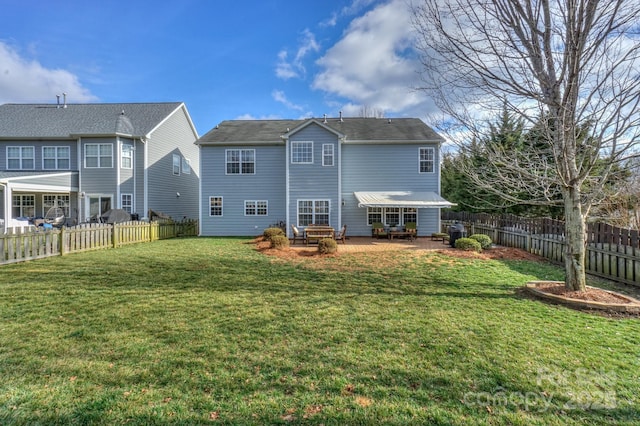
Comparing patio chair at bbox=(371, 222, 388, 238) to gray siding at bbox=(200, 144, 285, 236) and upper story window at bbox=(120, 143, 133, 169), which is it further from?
upper story window at bbox=(120, 143, 133, 169)

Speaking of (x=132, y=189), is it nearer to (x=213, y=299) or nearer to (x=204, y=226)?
(x=204, y=226)

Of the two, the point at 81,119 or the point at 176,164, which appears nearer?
the point at 81,119

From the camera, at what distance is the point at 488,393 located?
3.20m

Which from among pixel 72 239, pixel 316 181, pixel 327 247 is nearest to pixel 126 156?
pixel 72 239

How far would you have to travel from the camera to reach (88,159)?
20.0 m

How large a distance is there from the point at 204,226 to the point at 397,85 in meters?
17.0

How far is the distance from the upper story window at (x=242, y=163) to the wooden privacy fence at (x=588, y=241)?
1506 cm

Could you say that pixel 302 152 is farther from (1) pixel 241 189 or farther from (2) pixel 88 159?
(2) pixel 88 159

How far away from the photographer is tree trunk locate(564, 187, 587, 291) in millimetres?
6285

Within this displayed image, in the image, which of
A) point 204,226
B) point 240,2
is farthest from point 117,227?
point 240,2

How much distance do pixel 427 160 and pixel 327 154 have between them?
22.9 ft

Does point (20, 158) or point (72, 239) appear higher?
point (20, 158)

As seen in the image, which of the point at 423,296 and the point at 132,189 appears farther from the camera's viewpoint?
the point at 132,189

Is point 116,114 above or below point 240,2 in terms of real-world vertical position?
below
